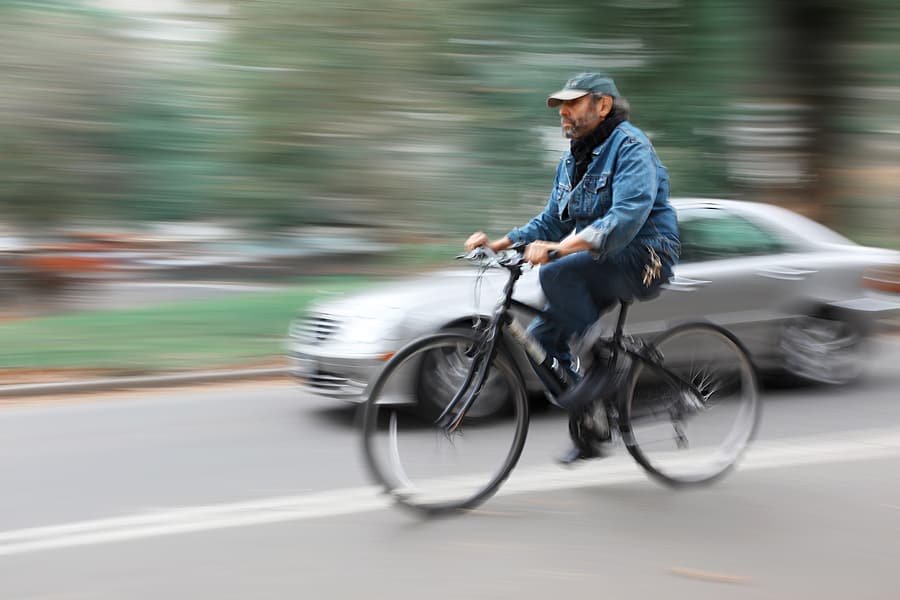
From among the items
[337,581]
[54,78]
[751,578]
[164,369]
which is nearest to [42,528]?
[337,581]

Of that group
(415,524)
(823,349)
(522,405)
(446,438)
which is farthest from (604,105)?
(823,349)

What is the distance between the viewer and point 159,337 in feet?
30.5

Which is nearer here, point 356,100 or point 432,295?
point 432,295

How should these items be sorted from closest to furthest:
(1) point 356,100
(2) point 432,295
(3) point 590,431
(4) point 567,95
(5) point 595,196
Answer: (4) point 567,95 < (5) point 595,196 < (3) point 590,431 < (2) point 432,295 < (1) point 356,100

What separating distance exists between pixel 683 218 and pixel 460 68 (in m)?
7.99

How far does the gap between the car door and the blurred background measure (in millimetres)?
5606

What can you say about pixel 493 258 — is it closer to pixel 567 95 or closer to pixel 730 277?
pixel 567 95

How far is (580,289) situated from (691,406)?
85 cm

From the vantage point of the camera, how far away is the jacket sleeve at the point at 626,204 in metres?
4.20

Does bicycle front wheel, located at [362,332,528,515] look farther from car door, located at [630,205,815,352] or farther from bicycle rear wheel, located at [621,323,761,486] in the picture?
car door, located at [630,205,815,352]

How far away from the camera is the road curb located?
7.67 metres

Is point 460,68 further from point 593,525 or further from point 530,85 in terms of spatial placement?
point 593,525

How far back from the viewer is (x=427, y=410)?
13.8 ft

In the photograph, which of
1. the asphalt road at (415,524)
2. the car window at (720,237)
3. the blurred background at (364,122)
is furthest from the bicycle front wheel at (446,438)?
the blurred background at (364,122)
